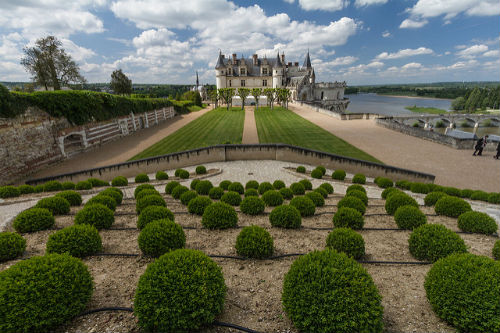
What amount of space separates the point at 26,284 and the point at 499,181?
946 inches

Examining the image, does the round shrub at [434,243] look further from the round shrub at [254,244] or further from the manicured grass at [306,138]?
the manicured grass at [306,138]

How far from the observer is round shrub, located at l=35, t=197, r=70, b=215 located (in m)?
7.79

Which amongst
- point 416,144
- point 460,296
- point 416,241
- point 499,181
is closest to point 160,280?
point 460,296

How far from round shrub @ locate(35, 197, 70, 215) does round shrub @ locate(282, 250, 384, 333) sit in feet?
27.1

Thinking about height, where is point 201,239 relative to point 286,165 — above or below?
above

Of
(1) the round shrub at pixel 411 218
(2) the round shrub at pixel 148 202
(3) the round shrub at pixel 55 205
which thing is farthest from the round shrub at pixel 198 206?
(1) the round shrub at pixel 411 218

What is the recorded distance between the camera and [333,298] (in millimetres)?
3078

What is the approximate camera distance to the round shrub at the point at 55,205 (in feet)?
25.6

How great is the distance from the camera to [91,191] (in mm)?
12383

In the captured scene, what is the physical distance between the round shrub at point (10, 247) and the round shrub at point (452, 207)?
41.4ft

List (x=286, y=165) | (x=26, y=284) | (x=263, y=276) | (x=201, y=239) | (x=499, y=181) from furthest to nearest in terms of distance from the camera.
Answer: (x=286, y=165)
(x=499, y=181)
(x=201, y=239)
(x=263, y=276)
(x=26, y=284)

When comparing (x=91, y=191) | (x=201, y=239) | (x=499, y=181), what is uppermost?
(x=201, y=239)

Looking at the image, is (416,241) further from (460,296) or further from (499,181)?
(499,181)

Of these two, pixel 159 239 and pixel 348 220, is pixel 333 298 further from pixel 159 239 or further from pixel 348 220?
pixel 348 220
